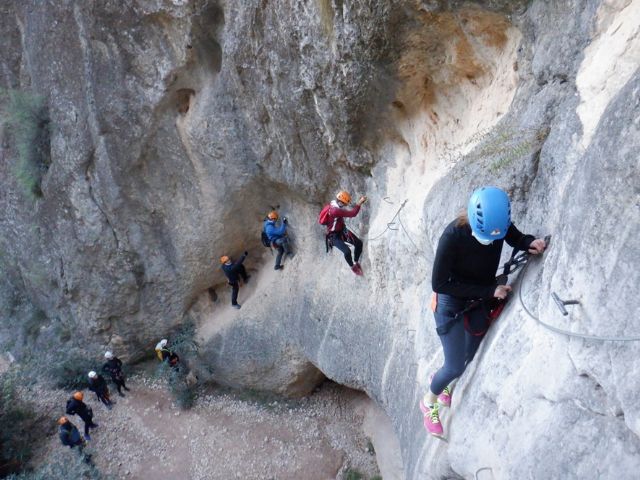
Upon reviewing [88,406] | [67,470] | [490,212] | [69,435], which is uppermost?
[490,212]

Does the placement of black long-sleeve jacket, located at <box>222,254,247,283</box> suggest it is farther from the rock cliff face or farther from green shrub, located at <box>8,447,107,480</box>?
green shrub, located at <box>8,447,107,480</box>

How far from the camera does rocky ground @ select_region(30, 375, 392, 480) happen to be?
9.00 metres

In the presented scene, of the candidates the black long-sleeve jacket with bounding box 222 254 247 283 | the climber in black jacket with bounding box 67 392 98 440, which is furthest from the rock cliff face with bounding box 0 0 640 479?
the climber in black jacket with bounding box 67 392 98 440

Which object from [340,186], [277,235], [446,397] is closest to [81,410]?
[277,235]

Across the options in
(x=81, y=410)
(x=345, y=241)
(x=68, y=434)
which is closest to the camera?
(x=345, y=241)

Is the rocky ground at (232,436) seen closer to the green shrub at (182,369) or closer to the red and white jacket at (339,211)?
the green shrub at (182,369)

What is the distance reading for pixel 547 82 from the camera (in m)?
3.98

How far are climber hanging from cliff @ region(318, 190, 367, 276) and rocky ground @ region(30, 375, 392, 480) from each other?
3.72 meters

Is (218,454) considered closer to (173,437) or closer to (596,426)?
(173,437)

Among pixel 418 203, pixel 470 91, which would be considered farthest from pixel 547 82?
pixel 418 203

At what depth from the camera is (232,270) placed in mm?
10102

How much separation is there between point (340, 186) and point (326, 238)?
33.9 inches

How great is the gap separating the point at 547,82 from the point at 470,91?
148cm

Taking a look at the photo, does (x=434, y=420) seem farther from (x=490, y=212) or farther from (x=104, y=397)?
(x=104, y=397)
